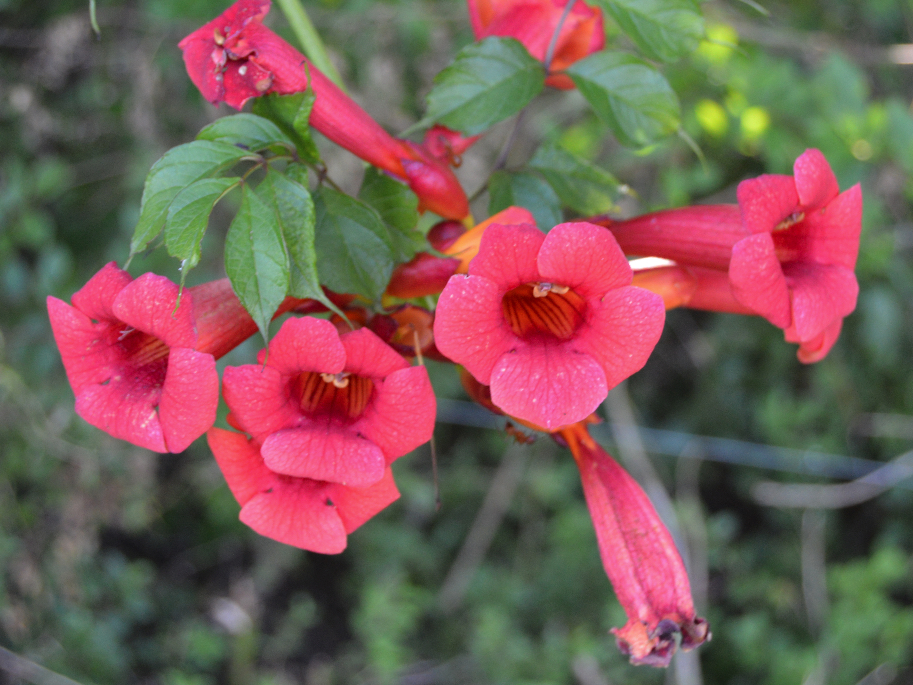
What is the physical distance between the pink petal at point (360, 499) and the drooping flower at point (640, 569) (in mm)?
361

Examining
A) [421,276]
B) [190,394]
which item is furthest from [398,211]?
[190,394]

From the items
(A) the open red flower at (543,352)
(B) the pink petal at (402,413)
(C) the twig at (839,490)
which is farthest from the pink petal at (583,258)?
(C) the twig at (839,490)

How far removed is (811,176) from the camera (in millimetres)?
1025

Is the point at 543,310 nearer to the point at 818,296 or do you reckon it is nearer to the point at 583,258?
the point at 583,258

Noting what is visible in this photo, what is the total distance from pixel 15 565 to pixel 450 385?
6.78 feet

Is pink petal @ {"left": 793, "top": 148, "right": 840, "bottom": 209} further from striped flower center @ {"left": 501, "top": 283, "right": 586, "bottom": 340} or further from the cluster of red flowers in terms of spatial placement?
striped flower center @ {"left": 501, "top": 283, "right": 586, "bottom": 340}

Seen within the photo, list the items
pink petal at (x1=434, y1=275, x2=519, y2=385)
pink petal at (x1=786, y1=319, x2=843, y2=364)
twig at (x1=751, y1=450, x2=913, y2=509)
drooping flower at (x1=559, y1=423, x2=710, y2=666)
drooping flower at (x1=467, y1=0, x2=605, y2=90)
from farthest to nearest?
twig at (x1=751, y1=450, x2=913, y2=509) → drooping flower at (x1=467, y1=0, x2=605, y2=90) → pink petal at (x1=786, y1=319, x2=843, y2=364) → drooping flower at (x1=559, y1=423, x2=710, y2=666) → pink petal at (x1=434, y1=275, x2=519, y2=385)

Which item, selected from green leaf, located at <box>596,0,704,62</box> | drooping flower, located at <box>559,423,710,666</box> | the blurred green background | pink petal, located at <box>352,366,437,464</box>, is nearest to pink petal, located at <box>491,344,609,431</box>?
pink petal, located at <box>352,366,437,464</box>

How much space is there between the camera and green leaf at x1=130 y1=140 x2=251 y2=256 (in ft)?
2.97

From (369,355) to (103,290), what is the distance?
1.28 ft

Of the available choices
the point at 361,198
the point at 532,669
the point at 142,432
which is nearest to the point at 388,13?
the point at 361,198

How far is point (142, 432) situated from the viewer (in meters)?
0.93

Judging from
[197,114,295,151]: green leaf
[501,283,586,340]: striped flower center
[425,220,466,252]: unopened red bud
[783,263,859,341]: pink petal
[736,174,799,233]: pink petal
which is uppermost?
[197,114,295,151]: green leaf

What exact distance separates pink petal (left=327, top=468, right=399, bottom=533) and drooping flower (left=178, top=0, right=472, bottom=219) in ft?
1.71
